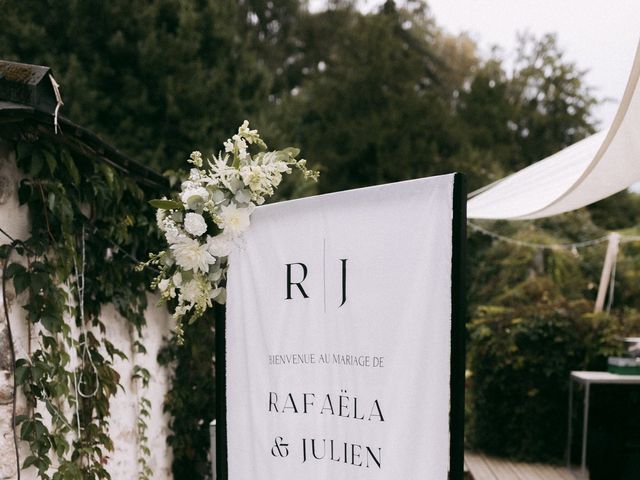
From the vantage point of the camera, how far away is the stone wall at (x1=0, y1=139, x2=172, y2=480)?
6.67ft

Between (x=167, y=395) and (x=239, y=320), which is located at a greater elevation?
(x=239, y=320)

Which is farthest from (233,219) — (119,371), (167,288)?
(119,371)

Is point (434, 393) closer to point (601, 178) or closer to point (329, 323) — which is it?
point (329, 323)

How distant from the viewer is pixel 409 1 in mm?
16188

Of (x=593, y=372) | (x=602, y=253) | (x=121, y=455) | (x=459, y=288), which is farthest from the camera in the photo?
(x=602, y=253)

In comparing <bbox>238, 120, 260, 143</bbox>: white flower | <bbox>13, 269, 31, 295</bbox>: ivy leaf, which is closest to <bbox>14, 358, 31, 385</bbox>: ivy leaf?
<bbox>13, 269, 31, 295</bbox>: ivy leaf

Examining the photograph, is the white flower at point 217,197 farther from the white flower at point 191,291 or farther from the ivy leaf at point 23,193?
the ivy leaf at point 23,193

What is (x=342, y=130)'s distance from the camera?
13.5 metres

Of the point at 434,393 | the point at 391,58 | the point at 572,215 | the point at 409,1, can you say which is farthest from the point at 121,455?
the point at 409,1

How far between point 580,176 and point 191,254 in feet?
6.83

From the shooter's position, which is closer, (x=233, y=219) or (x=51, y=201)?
(x=233, y=219)

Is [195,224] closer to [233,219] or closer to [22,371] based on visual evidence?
[233,219]

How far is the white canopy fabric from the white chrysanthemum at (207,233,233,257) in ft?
4.39

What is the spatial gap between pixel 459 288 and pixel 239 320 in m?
0.79
